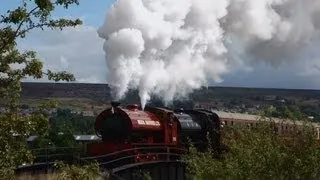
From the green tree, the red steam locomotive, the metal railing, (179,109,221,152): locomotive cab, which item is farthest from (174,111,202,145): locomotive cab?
the green tree

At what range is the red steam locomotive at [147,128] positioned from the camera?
3139 centimetres

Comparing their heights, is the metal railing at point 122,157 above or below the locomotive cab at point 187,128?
below

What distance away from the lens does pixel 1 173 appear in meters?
8.73

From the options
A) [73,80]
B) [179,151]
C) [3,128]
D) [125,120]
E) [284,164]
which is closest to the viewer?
[3,128]

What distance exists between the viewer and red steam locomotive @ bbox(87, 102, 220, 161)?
31.4 meters

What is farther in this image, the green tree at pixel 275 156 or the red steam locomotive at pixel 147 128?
the red steam locomotive at pixel 147 128

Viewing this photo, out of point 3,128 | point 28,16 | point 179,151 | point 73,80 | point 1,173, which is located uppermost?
point 28,16

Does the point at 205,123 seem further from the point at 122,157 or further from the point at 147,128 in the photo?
the point at 122,157

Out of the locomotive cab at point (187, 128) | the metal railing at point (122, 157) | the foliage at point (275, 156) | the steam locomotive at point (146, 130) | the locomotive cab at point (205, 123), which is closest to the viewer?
the foliage at point (275, 156)

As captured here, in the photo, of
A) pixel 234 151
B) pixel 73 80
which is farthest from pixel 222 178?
pixel 73 80

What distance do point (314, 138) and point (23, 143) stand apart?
7.97 m

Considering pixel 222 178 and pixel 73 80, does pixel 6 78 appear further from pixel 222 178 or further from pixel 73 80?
pixel 222 178

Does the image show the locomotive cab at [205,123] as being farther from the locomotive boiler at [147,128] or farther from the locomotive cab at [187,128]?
the locomotive cab at [187,128]

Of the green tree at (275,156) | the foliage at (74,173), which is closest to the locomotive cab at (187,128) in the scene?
the green tree at (275,156)
